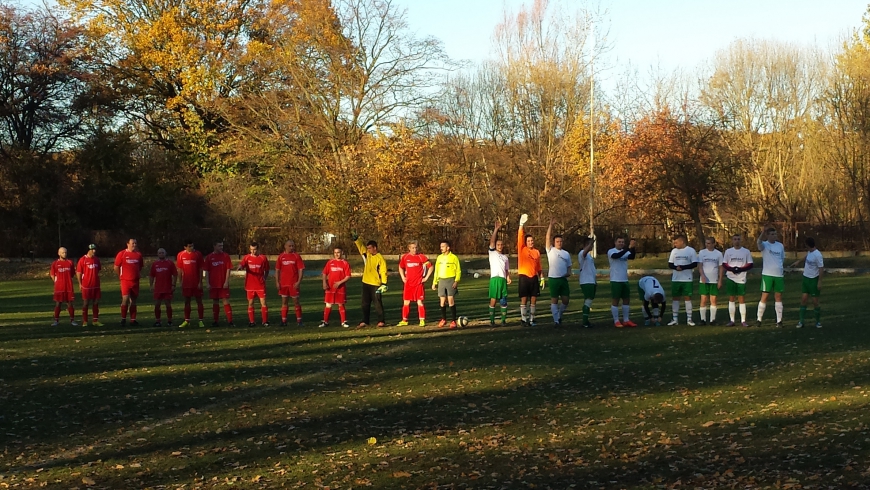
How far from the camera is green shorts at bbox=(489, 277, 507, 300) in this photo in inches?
762

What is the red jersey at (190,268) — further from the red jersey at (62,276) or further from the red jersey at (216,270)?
the red jersey at (62,276)

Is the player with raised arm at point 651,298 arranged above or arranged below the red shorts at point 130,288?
below

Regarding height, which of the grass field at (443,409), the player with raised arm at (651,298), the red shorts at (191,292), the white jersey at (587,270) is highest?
the white jersey at (587,270)

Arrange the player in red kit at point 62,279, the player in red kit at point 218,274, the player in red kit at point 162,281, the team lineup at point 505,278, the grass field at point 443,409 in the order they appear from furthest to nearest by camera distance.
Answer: the player in red kit at point 62,279 < the player in red kit at point 162,281 < the player in red kit at point 218,274 < the team lineup at point 505,278 < the grass field at point 443,409

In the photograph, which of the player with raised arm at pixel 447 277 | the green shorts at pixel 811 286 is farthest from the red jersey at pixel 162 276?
the green shorts at pixel 811 286

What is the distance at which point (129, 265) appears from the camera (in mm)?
20344

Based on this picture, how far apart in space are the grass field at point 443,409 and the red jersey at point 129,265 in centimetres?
241

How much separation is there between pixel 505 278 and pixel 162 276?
7017 millimetres

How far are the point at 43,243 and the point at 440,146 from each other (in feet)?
71.4

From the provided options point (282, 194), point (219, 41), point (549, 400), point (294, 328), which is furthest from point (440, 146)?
point (549, 400)

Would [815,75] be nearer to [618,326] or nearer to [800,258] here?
[800,258]

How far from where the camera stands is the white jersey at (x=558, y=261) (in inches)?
739

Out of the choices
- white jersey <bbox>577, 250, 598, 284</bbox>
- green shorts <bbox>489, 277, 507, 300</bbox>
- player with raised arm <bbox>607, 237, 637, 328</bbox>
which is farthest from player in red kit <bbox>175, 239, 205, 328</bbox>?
player with raised arm <bbox>607, 237, 637, 328</bbox>

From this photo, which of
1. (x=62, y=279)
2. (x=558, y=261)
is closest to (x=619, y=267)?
(x=558, y=261)
